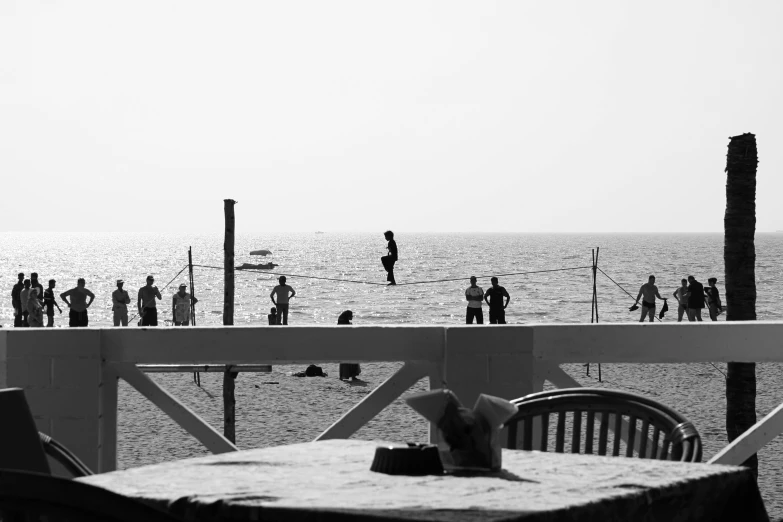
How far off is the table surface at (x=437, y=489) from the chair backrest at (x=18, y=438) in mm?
332

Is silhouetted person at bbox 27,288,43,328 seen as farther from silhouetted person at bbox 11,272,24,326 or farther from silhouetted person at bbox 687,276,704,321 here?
silhouetted person at bbox 687,276,704,321

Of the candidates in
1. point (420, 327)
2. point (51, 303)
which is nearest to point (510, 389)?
point (420, 327)

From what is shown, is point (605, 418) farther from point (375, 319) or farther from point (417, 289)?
point (417, 289)

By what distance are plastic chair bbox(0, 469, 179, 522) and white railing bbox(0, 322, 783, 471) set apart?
9.36ft

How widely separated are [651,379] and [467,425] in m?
21.3

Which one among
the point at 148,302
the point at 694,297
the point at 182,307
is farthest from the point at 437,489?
the point at 694,297

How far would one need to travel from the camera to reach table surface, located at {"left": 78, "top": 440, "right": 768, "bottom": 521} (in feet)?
7.04

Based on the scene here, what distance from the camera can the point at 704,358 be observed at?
15.1ft

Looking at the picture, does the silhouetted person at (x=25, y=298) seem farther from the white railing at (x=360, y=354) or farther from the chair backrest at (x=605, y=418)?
the chair backrest at (x=605, y=418)

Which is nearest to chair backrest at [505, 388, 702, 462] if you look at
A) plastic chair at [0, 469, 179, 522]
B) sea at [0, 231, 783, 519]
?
plastic chair at [0, 469, 179, 522]

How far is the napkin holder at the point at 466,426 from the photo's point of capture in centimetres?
263

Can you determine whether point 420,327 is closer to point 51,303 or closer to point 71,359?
point 71,359

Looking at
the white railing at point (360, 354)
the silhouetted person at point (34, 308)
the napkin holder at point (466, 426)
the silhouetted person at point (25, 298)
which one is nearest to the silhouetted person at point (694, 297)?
the silhouetted person at point (34, 308)

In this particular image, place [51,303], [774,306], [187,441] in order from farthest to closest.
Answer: [774,306]
[51,303]
[187,441]
